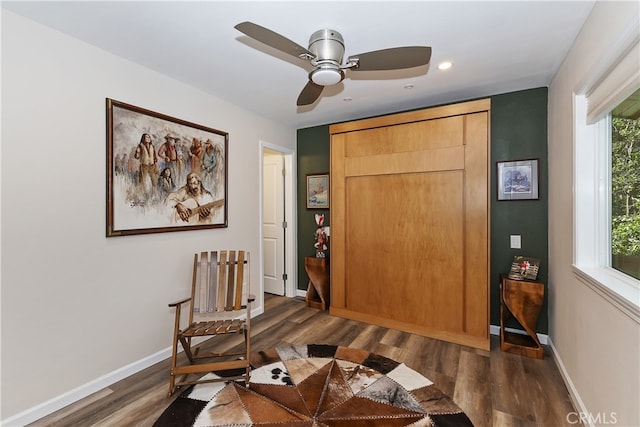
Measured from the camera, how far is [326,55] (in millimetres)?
1807

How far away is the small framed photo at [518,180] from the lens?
2.87 meters

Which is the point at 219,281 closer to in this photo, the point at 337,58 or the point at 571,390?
the point at 337,58

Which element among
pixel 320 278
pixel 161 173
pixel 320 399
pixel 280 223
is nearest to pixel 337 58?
pixel 161 173

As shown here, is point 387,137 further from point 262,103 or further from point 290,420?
point 290,420

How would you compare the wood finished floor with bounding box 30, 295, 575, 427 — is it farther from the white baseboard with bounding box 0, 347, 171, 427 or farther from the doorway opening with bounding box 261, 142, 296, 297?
the doorway opening with bounding box 261, 142, 296, 297

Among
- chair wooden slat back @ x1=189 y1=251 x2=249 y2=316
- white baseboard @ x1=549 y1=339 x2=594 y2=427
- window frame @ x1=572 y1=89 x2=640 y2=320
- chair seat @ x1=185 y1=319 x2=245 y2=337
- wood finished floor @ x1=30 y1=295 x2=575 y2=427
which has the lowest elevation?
wood finished floor @ x1=30 y1=295 x2=575 y2=427

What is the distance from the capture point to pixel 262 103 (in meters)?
3.30

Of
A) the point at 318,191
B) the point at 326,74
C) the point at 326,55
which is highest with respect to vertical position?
the point at 326,55

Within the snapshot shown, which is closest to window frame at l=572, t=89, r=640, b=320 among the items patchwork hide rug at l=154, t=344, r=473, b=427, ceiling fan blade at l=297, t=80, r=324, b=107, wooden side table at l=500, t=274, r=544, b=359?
wooden side table at l=500, t=274, r=544, b=359

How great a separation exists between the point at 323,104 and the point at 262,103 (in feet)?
2.32

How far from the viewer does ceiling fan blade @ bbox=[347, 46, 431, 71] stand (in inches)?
65.3

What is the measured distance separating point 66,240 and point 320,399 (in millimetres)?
2102

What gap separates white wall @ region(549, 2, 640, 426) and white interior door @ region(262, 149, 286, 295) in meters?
3.31

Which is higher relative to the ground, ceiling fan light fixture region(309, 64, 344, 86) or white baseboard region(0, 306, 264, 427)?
ceiling fan light fixture region(309, 64, 344, 86)
